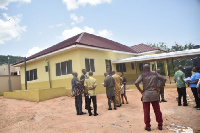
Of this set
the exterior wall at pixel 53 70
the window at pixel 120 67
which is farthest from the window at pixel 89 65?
the window at pixel 120 67

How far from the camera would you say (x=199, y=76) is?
614 cm

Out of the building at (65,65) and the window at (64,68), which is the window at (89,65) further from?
the window at (64,68)

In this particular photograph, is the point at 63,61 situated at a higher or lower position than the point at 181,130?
higher

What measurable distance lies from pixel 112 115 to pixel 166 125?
6.94 ft

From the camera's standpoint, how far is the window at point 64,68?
12163mm

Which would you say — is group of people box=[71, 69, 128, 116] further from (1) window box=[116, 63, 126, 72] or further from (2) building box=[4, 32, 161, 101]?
(1) window box=[116, 63, 126, 72]

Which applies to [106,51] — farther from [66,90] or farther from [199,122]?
[199,122]

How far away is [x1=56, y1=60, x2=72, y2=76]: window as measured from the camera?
12.2 meters

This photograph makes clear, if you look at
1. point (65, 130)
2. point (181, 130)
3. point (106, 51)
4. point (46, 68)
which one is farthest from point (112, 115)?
point (46, 68)

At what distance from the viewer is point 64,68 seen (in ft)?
41.0

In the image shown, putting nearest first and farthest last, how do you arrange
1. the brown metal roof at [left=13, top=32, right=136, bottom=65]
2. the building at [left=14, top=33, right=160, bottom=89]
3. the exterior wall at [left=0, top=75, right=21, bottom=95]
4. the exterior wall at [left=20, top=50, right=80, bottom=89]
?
the building at [left=14, top=33, right=160, bottom=89] → the exterior wall at [left=20, top=50, right=80, bottom=89] → the brown metal roof at [left=13, top=32, right=136, bottom=65] → the exterior wall at [left=0, top=75, right=21, bottom=95]

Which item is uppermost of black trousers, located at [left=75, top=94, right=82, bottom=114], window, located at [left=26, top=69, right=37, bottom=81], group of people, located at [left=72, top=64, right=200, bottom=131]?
window, located at [left=26, top=69, right=37, bottom=81]

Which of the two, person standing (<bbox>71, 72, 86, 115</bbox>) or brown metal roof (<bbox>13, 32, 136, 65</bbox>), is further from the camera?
brown metal roof (<bbox>13, 32, 136, 65</bbox>)

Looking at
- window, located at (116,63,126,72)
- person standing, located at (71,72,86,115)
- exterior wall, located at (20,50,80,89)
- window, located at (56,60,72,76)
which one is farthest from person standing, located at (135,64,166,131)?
window, located at (116,63,126,72)
